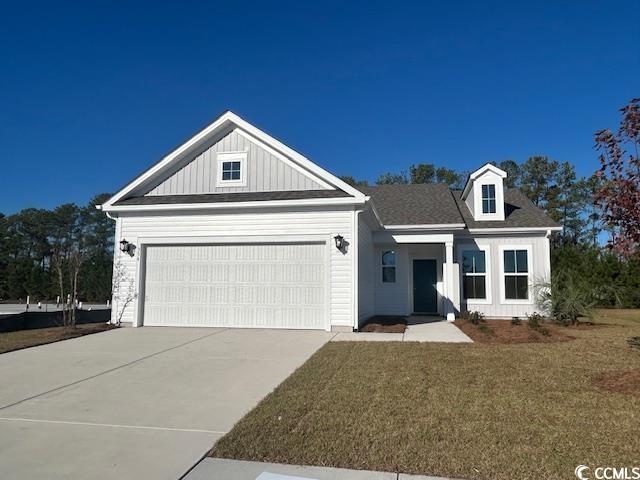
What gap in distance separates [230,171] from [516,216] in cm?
1016

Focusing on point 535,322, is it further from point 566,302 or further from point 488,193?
point 488,193

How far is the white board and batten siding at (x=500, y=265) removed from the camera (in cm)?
1414

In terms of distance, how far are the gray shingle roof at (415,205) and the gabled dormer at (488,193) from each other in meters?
0.82

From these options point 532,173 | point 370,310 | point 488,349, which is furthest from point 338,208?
point 532,173

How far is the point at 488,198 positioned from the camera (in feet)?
50.1

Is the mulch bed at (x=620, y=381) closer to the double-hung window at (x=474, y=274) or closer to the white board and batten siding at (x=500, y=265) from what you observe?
the white board and batten siding at (x=500, y=265)

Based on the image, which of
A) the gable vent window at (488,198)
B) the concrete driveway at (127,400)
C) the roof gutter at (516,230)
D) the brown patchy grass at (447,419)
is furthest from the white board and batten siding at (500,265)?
the concrete driveway at (127,400)

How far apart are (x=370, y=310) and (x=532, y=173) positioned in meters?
31.1

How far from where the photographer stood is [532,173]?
1495 inches

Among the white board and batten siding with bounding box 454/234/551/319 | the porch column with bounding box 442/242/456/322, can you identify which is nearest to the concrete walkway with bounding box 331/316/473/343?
the porch column with bounding box 442/242/456/322

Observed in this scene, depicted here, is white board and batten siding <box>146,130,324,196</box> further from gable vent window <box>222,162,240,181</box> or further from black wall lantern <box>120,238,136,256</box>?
black wall lantern <box>120,238,136,256</box>

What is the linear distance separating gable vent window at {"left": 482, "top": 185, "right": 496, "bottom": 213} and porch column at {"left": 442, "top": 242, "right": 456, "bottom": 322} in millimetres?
2593

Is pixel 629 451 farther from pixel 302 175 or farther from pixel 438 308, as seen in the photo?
pixel 438 308

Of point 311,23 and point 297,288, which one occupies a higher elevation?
point 311,23
